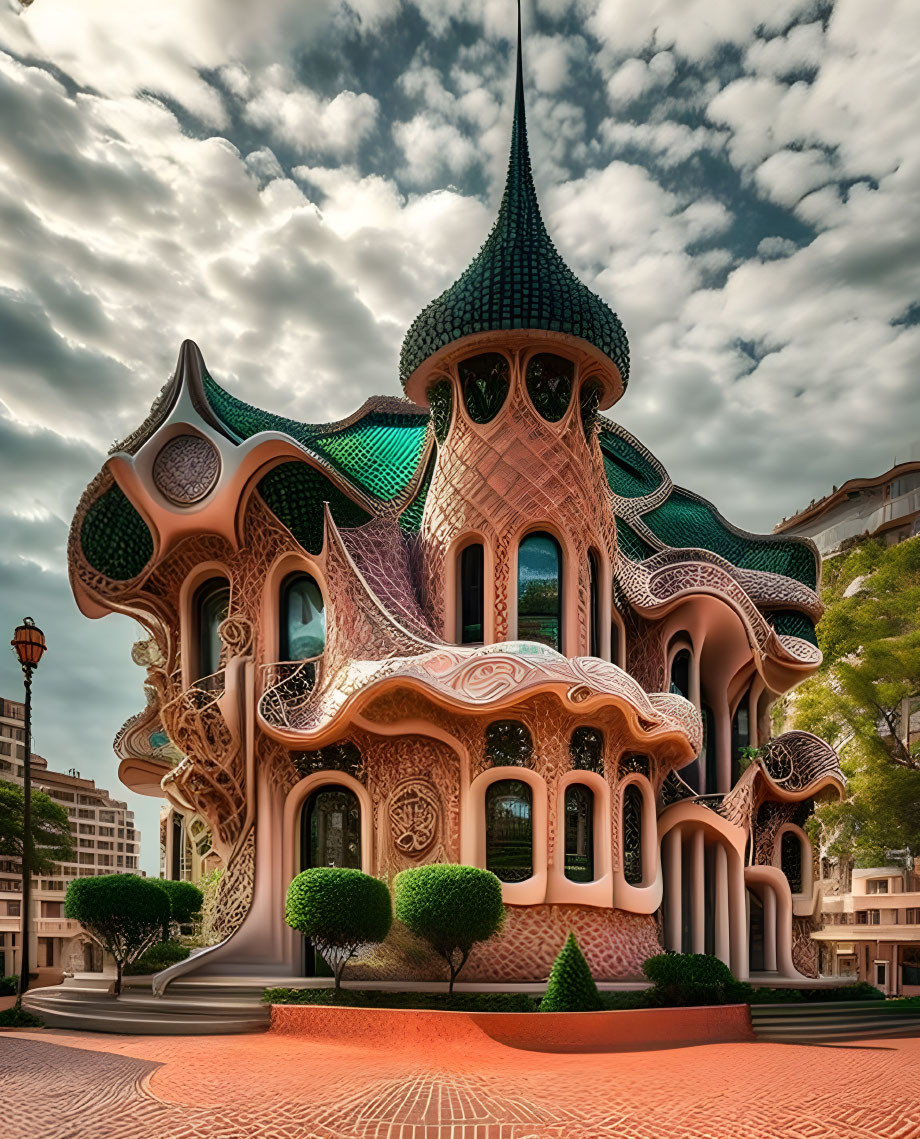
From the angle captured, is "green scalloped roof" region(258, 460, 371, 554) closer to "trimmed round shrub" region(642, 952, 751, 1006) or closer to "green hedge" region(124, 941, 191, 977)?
"green hedge" region(124, 941, 191, 977)

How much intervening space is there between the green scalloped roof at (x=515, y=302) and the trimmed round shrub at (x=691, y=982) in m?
9.39

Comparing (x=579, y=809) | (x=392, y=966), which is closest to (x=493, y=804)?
(x=579, y=809)

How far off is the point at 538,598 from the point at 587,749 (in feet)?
9.17

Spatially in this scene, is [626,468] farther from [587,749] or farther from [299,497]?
[587,749]

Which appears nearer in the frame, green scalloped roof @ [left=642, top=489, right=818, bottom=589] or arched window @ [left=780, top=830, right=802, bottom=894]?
arched window @ [left=780, top=830, right=802, bottom=894]

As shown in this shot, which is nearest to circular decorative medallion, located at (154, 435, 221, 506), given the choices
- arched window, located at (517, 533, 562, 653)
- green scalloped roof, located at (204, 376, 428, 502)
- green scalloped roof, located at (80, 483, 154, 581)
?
green scalloped roof, located at (204, 376, 428, 502)

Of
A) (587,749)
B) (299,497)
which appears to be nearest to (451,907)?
(587,749)

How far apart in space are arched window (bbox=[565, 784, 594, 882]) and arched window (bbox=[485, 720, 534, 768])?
895 millimetres

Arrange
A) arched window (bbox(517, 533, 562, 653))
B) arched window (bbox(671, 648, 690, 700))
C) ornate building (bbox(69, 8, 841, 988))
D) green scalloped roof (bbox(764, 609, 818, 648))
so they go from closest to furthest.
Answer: ornate building (bbox(69, 8, 841, 988)), arched window (bbox(517, 533, 562, 653)), arched window (bbox(671, 648, 690, 700)), green scalloped roof (bbox(764, 609, 818, 648))

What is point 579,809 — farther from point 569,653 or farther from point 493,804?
point 569,653

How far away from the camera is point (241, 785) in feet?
56.1

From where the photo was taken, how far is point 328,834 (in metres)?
16.7

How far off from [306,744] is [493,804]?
3043 millimetres

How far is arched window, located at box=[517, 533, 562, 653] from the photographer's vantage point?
1709 cm
